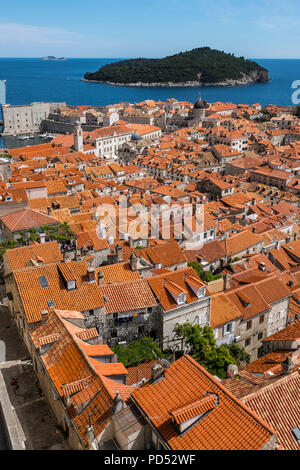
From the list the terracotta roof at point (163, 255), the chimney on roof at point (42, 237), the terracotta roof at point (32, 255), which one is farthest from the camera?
the chimney on roof at point (42, 237)

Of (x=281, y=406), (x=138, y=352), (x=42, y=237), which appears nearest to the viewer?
(x=281, y=406)

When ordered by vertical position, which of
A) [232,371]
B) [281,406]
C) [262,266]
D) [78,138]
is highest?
[78,138]

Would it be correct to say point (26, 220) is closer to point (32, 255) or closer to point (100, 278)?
point (32, 255)

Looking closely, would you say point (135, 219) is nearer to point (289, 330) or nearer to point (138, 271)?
point (138, 271)

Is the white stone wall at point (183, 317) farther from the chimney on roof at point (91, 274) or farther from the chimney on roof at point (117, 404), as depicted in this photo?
the chimney on roof at point (117, 404)

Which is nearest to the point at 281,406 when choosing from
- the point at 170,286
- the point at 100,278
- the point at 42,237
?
the point at 170,286

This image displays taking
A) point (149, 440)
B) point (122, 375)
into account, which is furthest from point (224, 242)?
point (149, 440)

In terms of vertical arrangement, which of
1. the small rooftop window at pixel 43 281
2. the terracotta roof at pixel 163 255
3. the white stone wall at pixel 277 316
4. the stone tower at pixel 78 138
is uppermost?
the stone tower at pixel 78 138

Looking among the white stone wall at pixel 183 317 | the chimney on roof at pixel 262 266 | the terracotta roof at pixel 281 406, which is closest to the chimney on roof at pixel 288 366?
the terracotta roof at pixel 281 406

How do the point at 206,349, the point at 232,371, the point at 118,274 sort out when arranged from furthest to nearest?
the point at 118,274
the point at 206,349
the point at 232,371

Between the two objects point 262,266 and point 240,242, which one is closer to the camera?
point 262,266

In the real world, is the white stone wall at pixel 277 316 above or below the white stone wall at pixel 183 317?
below

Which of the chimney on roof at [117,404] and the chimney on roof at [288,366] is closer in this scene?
the chimney on roof at [117,404]
